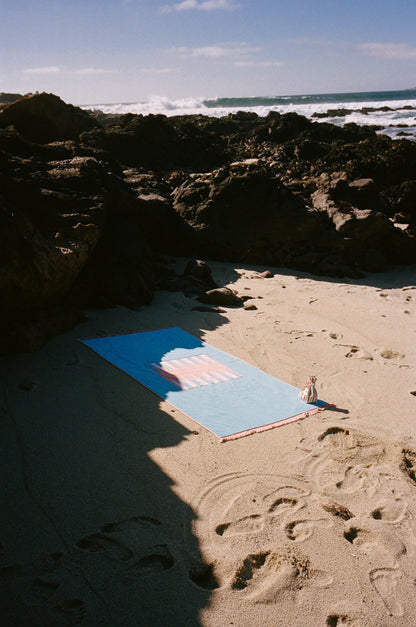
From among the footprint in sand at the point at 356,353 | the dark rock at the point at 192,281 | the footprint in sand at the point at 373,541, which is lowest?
the footprint in sand at the point at 373,541

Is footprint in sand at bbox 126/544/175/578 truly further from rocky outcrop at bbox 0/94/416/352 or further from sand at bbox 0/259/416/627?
rocky outcrop at bbox 0/94/416/352

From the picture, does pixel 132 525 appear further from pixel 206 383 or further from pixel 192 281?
pixel 192 281

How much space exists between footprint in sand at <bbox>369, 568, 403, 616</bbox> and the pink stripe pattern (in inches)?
86.7

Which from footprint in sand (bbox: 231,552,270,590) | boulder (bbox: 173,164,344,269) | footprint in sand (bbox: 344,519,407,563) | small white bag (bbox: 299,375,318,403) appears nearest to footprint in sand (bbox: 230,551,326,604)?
footprint in sand (bbox: 231,552,270,590)

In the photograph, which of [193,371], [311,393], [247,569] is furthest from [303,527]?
[193,371]

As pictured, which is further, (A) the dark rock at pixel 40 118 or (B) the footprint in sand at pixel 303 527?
(A) the dark rock at pixel 40 118

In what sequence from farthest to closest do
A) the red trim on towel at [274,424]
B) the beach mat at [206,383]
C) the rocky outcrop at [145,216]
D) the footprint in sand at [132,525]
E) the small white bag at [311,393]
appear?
the rocky outcrop at [145,216] → the small white bag at [311,393] → the beach mat at [206,383] → the red trim on towel at [274,424] → the footprint in sand at [132,525]

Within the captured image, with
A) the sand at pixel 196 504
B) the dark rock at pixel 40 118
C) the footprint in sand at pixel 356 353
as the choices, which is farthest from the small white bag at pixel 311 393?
the dark rock at pixel 40 118

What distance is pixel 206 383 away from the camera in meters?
4.41

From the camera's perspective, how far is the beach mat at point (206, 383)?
384 centimetres

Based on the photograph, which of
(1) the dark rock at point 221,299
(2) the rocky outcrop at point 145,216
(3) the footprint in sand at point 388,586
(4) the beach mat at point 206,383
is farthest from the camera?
(1) the dark rock at point 221,299

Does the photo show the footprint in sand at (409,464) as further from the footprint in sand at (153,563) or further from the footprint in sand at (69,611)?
the footprint in sand at (69,611)

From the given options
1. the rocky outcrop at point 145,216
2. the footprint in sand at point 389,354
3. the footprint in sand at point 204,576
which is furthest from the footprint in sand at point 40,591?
the footprint in sand at point 389,354

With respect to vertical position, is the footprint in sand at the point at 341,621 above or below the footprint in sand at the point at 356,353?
below
